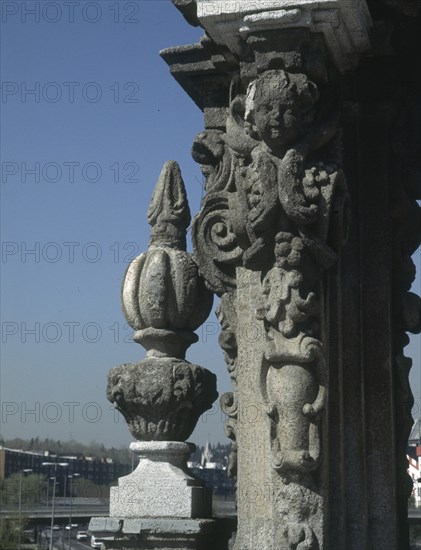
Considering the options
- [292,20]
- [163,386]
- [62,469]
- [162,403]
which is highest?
[62,469]

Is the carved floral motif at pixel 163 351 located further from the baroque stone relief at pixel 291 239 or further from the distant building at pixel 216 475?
the baroque stone relief at pixel 291 239

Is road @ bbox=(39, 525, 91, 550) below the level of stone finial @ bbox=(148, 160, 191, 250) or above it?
below

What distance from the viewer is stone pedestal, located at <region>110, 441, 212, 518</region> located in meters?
7.75

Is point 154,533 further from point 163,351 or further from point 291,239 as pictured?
point 291,239

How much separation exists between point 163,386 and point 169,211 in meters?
1.43

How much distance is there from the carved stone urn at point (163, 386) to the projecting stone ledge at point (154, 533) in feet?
0.41

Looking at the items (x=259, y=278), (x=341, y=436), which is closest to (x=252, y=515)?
(x=341, y=436)

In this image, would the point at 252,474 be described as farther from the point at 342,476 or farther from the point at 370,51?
the point at 370,51

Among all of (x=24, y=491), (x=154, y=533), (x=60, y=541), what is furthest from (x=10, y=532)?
(x=154, y=533)

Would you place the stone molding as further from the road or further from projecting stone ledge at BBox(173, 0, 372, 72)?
the road

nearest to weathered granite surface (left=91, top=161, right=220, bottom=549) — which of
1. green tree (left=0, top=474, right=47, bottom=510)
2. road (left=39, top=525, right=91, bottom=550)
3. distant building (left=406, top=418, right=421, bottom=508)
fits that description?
distant building (left=406, top=418, right=421, bottom=508)

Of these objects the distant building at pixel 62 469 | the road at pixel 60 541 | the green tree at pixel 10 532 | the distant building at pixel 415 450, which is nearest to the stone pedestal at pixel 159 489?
the distant building at pixel 415 450

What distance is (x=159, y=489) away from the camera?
7797mm

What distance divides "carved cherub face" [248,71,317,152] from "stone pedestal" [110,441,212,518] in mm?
2372
